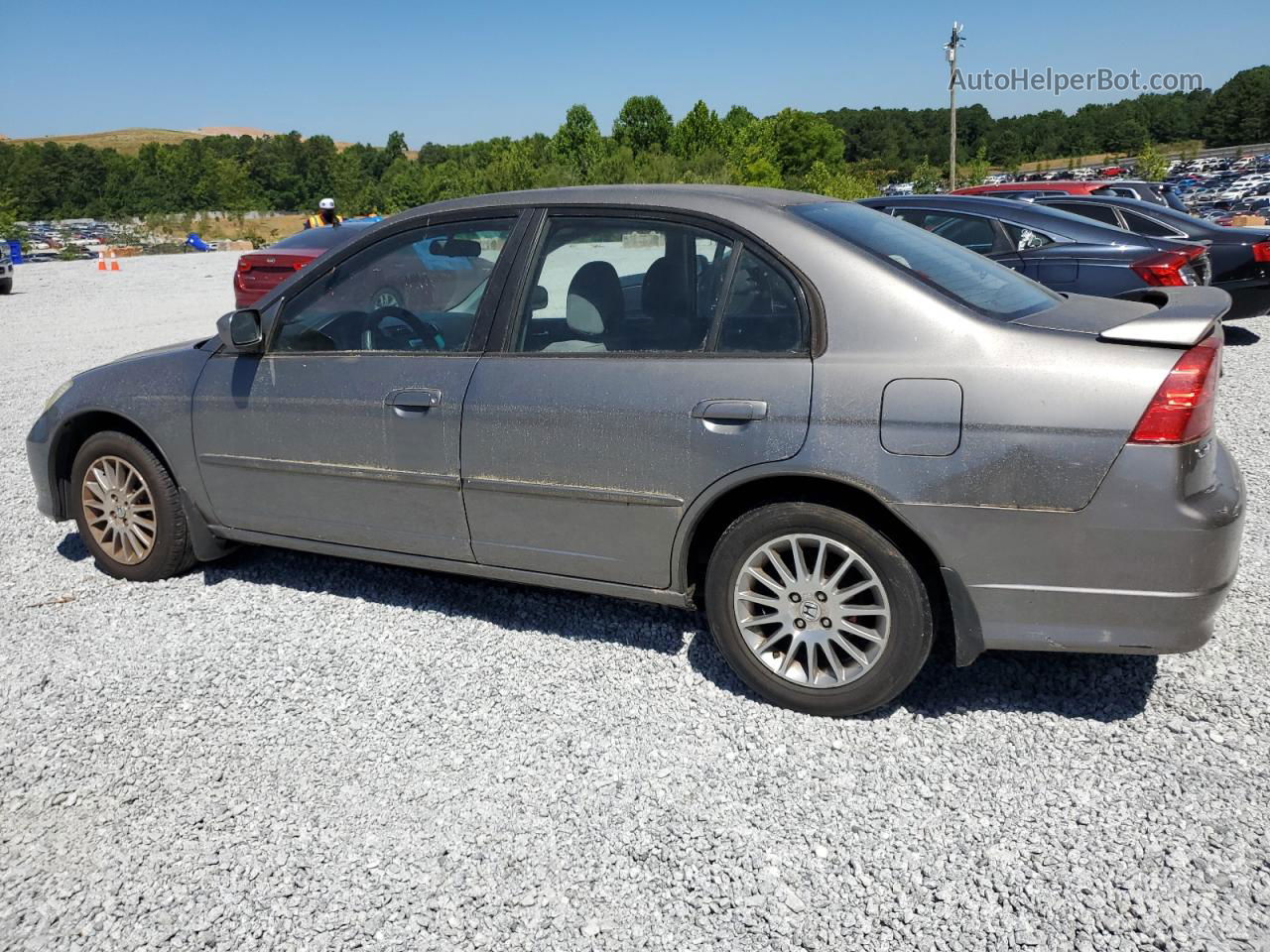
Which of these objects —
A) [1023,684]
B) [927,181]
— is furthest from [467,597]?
[927,181]

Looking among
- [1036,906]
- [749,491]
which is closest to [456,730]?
[749,491]

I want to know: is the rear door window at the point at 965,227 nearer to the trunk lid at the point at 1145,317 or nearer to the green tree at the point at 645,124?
the trunk lid at the point at 1145,317

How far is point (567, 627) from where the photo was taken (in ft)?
13.7

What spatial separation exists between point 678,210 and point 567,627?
5.65ft

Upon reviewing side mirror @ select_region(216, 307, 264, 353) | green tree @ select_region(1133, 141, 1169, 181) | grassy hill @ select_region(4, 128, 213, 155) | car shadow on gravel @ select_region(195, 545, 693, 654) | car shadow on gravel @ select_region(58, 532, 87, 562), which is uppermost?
grassy hill @ select_region(4, 128, 213, 155)

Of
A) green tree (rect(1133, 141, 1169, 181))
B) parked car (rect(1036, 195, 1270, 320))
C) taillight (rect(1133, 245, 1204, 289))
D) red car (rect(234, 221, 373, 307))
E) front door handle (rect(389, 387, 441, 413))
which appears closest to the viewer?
front door handle (rect(389, 387, 441, 413))

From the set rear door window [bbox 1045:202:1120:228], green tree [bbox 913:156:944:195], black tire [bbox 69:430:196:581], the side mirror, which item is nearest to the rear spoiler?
the side mirror

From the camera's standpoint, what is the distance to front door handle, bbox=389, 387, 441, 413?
3.80 meters

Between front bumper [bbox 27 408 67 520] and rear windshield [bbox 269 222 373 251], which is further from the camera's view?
rear windshield [bbox 269 222 373 251]

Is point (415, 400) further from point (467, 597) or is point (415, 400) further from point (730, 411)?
point (730, 411)

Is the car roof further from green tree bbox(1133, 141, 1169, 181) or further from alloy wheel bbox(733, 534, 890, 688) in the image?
green tree bbox(1133, 141, 1169, 181)

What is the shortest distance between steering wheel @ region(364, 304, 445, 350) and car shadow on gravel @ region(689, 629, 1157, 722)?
5.25ft

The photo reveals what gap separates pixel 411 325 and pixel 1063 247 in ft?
20.7

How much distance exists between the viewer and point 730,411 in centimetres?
326
